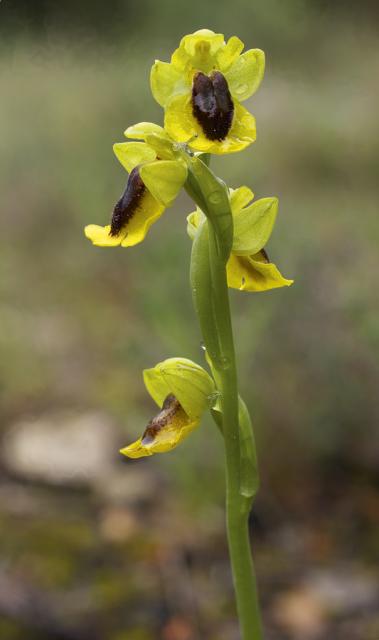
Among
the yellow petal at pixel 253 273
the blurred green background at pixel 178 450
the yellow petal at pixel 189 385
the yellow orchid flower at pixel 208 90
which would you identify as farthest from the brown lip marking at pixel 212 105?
the blurred green background at pixel 178 450

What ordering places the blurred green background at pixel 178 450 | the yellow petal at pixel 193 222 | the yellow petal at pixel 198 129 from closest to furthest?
1. the yellow petal at pixel 198 129
2. the yellow petal at pixel 193 222
3. the blurred green background at pixel 178 450

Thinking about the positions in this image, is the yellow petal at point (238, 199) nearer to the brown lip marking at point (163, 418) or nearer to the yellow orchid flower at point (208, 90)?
the yellow orchid flower at point (208, 90)

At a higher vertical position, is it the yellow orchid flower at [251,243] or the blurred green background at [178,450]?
the yellow orchid flower at [251,243]

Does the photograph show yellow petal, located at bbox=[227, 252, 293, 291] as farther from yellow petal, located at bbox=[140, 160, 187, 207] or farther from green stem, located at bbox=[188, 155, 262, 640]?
yellow petal, located at bbox=[140, 160, 187, 207]

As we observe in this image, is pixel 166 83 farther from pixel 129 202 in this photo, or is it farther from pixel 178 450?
pixel 178 450

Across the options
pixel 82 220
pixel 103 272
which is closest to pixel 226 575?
pixel 103 272

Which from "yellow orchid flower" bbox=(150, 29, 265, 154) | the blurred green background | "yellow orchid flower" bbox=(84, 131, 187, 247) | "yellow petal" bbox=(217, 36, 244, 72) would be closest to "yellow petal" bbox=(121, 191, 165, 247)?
"yellow orchid flower" bbox=(84, 131, 187, 247)

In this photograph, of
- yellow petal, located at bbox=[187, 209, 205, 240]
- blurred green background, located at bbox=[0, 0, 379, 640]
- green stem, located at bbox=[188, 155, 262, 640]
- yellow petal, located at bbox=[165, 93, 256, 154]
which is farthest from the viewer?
blurred green background, located at bbox=[0, 0, 379, 640]

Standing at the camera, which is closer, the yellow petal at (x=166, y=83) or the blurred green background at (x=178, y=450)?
the yellow petal at (x=166, y=83)
